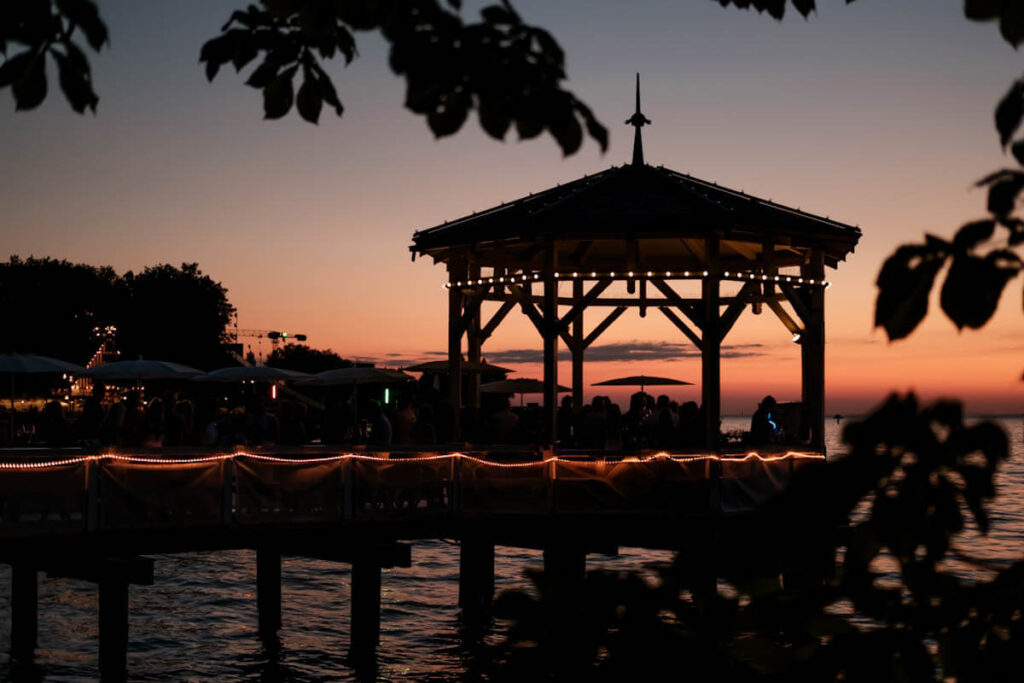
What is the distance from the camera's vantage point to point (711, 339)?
75.3 feet

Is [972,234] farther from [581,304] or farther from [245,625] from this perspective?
[245,625]

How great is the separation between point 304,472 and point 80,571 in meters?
3.45

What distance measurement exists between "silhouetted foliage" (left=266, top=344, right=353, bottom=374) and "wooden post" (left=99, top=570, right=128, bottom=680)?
152341mm

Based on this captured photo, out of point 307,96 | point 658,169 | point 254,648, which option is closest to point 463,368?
point 658,169

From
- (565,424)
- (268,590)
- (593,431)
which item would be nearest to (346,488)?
(593,431)

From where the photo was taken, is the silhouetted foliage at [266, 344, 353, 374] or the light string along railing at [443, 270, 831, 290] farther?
the silhouetted foliage at [266, 344, 353, 374]

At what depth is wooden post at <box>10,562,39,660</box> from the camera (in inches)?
924

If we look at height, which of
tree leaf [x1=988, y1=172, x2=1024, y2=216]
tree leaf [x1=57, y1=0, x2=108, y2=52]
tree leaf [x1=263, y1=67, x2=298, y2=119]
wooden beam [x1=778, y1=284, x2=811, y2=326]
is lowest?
tree leaf [x1=988, y1=172, x2=1024, y2=216]

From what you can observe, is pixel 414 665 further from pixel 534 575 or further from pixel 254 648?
pixel 534 575

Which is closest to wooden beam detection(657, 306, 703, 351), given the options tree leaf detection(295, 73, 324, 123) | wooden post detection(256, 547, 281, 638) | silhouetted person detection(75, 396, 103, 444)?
wooden post detection(256, 547, 281, 638)

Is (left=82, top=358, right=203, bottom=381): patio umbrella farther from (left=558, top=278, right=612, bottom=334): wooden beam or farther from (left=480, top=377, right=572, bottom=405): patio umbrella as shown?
(left=558, top=278, right=612, bottom=334): wooden beam

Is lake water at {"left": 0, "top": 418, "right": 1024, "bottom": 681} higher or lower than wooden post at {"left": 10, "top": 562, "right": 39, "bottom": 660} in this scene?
lower

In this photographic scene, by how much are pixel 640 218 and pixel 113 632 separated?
35.3 ft

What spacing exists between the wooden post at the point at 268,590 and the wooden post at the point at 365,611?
365 cm
